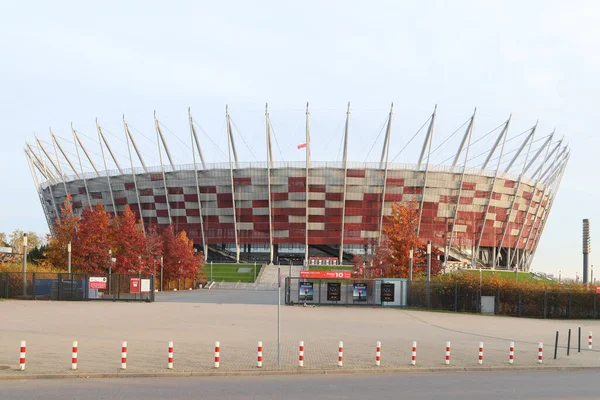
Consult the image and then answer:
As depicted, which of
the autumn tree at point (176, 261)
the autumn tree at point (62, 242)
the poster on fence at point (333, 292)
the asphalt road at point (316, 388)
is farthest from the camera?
the autumn tree at point (176, 261)

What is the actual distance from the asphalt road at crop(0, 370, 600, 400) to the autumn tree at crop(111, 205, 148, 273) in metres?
53.0

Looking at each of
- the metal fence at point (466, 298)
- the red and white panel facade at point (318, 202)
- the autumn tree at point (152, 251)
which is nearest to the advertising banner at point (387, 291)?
the metal fence at point (466, 298)

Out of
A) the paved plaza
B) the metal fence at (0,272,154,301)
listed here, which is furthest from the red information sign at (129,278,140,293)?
the paved plaza

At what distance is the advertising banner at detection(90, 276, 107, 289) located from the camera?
1848 inches

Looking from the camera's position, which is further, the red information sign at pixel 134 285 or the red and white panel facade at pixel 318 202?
the red and white panel facade at pixel 318 202

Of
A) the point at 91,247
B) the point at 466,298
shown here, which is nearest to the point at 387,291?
the point at 466,298

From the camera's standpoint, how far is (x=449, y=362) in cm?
1930

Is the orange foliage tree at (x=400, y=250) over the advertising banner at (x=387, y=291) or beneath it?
over

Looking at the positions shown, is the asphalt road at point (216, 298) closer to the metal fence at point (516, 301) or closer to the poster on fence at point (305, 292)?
the poster on fence at point (305, 292)

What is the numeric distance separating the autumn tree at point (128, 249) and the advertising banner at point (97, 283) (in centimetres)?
1894

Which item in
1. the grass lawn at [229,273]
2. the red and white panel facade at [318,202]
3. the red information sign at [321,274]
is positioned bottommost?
the grass lawn at [229,273]

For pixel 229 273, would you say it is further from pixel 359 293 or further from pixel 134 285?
pixel 359 293

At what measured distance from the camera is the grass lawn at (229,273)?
9438cm

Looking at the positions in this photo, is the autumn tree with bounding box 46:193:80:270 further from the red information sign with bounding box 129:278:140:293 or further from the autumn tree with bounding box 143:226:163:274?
the red information sign with bounding box 129:278:140:293
